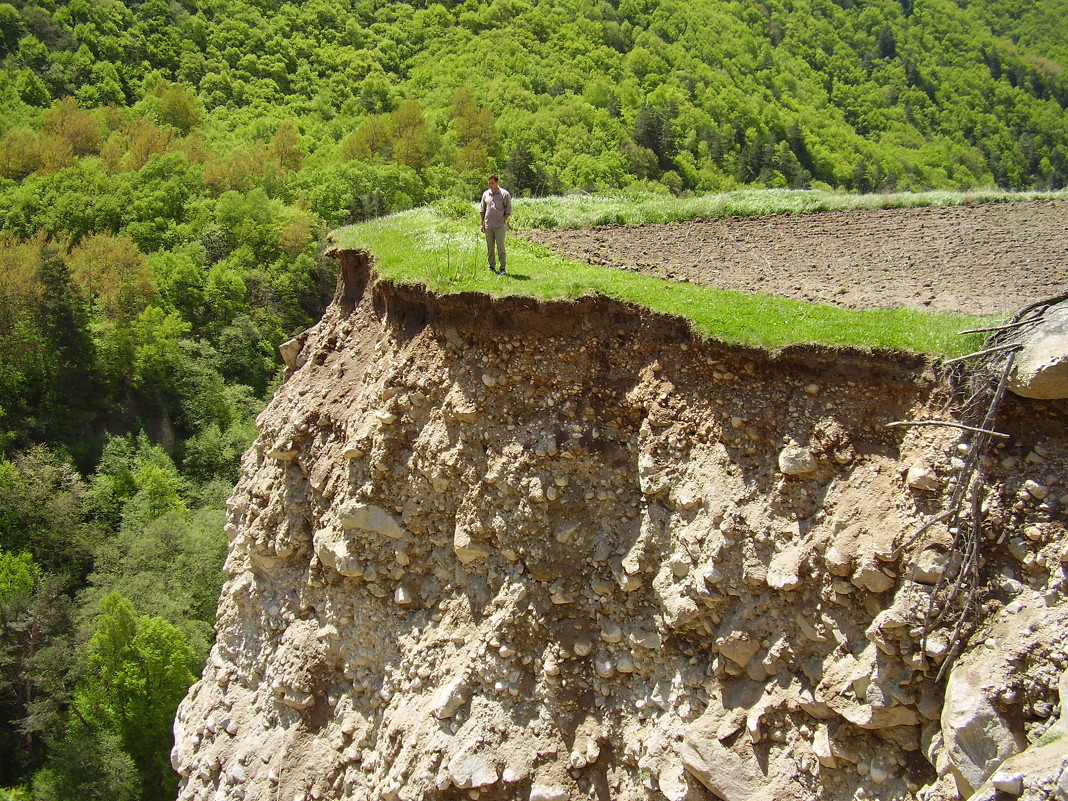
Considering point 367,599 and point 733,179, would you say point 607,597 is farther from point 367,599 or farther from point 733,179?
point 733,179

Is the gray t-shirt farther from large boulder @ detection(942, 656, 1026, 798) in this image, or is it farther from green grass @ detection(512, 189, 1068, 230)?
large boulder @ detection(942, 656, 1026, 798)

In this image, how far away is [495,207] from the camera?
1208cm

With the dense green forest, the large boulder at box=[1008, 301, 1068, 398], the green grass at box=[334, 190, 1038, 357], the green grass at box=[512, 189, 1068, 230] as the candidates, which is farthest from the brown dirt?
the dense green forest

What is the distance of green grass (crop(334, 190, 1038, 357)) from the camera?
877 centimetres

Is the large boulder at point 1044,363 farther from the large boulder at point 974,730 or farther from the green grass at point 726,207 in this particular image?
the green grass at point 726,207

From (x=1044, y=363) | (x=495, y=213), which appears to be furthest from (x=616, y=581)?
(x=495, y=213)

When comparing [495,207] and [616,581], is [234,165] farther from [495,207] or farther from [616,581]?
[616,581]

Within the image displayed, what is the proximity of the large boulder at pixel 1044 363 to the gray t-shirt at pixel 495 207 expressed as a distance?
7.91 metres

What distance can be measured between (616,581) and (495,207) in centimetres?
655

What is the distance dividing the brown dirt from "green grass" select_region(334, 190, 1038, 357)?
35.4 inches

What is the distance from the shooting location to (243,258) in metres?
48.7

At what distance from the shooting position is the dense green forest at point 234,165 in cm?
2634

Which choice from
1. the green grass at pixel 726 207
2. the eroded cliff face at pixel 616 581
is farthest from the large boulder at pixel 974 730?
the green grass at pixel 726 207

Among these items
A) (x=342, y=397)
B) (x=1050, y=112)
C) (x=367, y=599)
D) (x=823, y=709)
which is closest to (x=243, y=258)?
(x=342, y=397)
